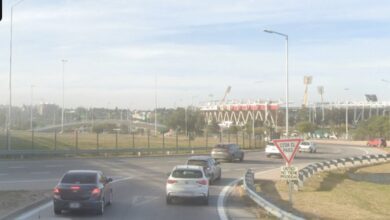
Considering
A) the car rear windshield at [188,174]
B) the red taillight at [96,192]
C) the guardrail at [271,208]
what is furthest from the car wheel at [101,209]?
the guardrail at [271,208]

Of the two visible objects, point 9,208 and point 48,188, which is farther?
point 48,188

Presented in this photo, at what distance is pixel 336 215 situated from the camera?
18.9 metres

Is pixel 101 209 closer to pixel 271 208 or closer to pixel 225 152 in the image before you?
pixel 271 208

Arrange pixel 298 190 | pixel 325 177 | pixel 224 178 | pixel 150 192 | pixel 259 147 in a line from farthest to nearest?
1. pixel 259 147
2. pixel 325 177
3. pixel 224 178
4. pixel 298 190
5. pixel 150 192

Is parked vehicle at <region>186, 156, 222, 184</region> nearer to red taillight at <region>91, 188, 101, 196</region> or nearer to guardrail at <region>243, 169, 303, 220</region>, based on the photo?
guardrail at <region>243, 169, 303, 220</region>

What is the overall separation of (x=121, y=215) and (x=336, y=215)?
6763mm

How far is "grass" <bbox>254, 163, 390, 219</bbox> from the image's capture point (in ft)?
64.1

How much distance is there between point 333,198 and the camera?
84.8 feet

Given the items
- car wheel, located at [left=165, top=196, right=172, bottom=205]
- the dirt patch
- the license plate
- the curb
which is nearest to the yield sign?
car wheel, located at [left=165, top=196, right=172, bottom=205]

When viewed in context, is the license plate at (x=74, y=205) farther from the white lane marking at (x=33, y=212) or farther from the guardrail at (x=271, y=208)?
the guardrail at (x=271, y=208)

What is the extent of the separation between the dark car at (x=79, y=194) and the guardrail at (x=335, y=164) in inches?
529

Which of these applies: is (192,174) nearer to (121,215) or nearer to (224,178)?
(121,215)

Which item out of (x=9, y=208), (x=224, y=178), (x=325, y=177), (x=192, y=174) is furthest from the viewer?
(x=325, y=177)

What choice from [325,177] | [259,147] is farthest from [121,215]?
[259,147]
